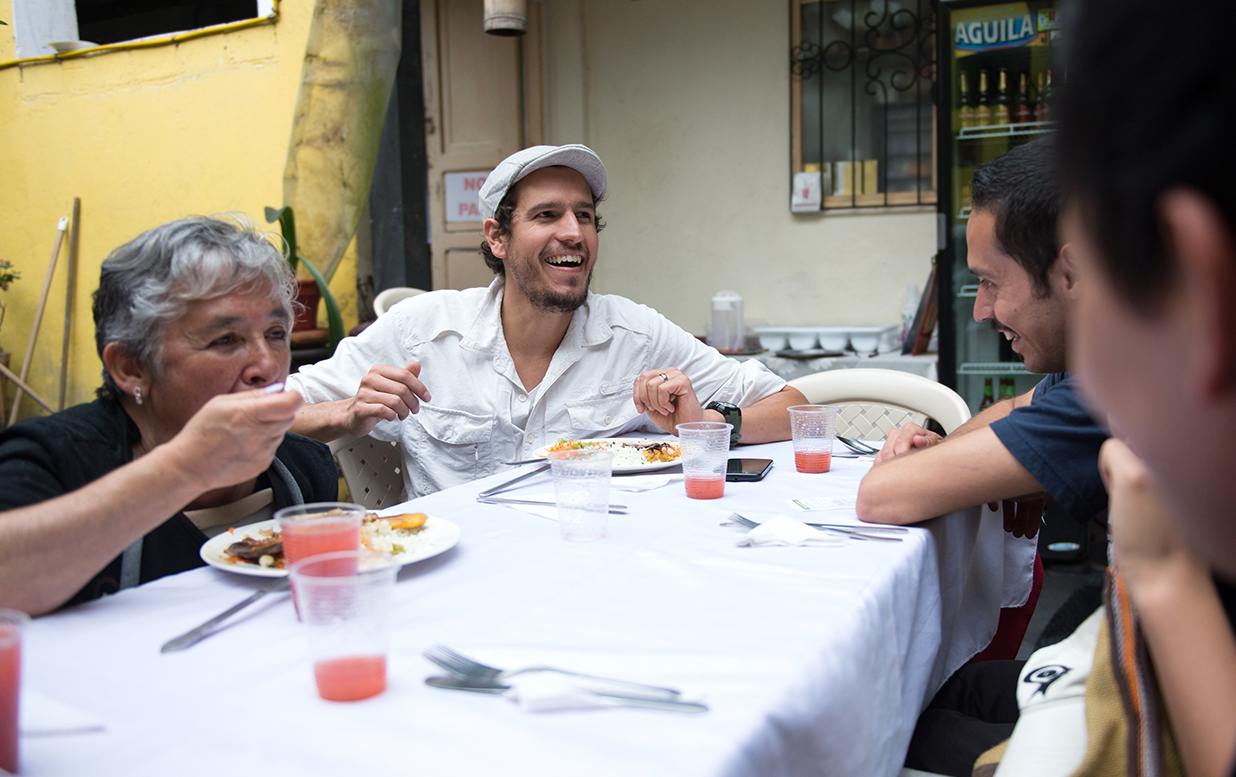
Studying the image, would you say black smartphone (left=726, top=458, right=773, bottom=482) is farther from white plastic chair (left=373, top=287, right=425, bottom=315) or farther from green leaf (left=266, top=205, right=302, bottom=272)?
green leaf (left=266, top=205, right=302, bottom=272)

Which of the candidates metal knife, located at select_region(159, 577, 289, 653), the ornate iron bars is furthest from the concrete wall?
metal knife, located at select_region(159, 577, 289, 653)

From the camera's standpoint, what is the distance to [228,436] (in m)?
1.19

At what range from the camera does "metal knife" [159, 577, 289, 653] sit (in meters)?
1.05

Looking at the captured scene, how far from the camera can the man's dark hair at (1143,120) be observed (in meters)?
0.42

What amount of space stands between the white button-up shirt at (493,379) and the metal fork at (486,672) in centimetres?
152

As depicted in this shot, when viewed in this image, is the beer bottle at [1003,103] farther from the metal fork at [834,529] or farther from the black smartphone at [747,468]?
the metal fork at [834,529]

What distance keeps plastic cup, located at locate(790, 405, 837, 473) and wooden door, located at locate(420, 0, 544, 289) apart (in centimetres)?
383

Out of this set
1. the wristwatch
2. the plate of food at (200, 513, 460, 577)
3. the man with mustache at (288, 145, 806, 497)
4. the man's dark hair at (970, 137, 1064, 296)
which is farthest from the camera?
the man with mustache at (288, 145, 806, 497)

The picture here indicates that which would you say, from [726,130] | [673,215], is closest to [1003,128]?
[726,130]

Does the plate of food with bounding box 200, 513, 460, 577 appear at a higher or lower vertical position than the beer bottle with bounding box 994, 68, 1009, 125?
lower

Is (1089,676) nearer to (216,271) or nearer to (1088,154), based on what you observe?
(1088,154)

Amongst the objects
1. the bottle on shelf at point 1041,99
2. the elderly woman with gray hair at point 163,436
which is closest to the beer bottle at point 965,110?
the bottle on shelf at point 1041,99

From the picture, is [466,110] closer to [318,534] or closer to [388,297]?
[388,297]

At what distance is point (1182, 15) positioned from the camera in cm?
43
